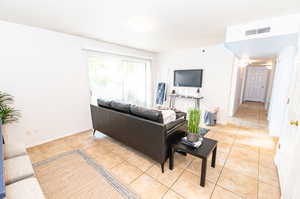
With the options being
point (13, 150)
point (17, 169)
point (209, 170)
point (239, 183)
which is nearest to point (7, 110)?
point (13, 150)

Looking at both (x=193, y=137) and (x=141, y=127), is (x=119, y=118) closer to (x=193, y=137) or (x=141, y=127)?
(x=141, y=127)

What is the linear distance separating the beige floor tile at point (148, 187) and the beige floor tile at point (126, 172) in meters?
0.08

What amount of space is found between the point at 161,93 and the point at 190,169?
322 centimetres

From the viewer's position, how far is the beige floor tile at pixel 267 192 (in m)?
1.51

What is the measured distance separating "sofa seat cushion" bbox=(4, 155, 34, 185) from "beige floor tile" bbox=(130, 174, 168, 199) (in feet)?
3.58

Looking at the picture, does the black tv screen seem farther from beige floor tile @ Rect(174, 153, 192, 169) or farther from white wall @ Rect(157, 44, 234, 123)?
beige floor tile @ Rect(174, 153, 192, 169)

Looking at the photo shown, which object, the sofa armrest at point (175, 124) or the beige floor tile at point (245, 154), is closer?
the sofa armrest at point (175, 124)

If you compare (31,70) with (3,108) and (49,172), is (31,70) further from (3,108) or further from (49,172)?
(49,172)

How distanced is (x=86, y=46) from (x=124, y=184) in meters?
2.92

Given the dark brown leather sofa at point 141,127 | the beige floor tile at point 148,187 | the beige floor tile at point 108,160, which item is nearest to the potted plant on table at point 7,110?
the dark brown leather sofa at point 141,127

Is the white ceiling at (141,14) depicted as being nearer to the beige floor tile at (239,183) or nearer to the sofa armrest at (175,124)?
the sofa armrest at (175,124)

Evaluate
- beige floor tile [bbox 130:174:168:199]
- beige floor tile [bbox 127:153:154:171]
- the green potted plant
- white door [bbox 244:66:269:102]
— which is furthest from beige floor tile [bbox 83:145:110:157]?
white door [bbox 244:66:269:102]

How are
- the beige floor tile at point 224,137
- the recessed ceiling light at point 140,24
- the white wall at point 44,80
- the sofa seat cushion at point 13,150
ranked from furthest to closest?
the beige floor tile at point 224,137 → the white wall at point 44,80 → the recessed ceiling light at point 140,24 → the sofa seat cushion at point 13,150

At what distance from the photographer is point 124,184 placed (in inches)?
66.1
